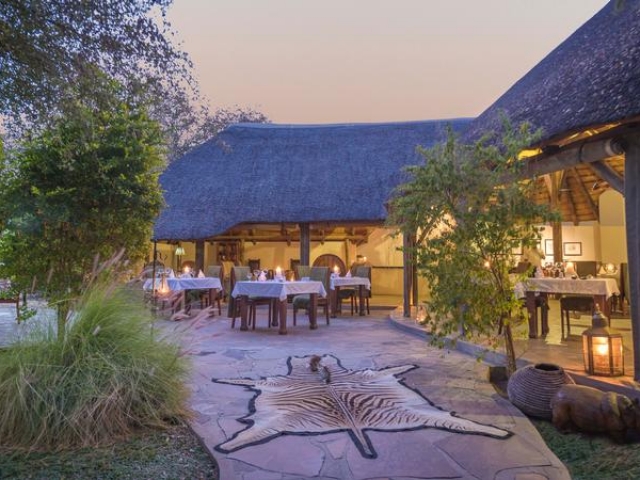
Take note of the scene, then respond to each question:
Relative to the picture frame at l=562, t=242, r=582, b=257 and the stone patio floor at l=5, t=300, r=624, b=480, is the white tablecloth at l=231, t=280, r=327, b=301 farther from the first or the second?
the picture frame at l=562, t=242, r=582, b=257

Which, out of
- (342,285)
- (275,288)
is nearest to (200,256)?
(342,285)

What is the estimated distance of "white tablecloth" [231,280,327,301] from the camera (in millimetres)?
6691

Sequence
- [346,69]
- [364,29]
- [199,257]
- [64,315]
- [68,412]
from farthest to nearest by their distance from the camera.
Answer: [346,69]
[364,29]
[199,257]
[64,315]
[68,412]

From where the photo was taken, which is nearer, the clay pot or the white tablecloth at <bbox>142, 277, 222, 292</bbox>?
the clay pot

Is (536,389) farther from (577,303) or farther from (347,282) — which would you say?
(347,282)

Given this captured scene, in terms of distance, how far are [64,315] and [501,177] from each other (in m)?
3.28

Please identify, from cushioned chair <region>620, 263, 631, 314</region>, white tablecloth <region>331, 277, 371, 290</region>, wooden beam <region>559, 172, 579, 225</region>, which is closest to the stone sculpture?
cushioned chair <region>620, 263, 631, 314</region>

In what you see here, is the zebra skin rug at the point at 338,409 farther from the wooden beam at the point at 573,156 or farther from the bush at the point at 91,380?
the wooden beam at the point at 573,156

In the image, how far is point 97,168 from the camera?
4746mm

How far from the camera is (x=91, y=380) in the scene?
2.39m

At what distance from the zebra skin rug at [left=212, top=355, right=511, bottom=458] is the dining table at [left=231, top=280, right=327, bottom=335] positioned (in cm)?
252

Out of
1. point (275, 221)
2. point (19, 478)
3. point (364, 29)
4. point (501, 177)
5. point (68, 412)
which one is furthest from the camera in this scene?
point (364, 29)

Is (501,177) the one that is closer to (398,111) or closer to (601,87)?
(601,87)

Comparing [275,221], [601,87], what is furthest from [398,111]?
[601,87]
